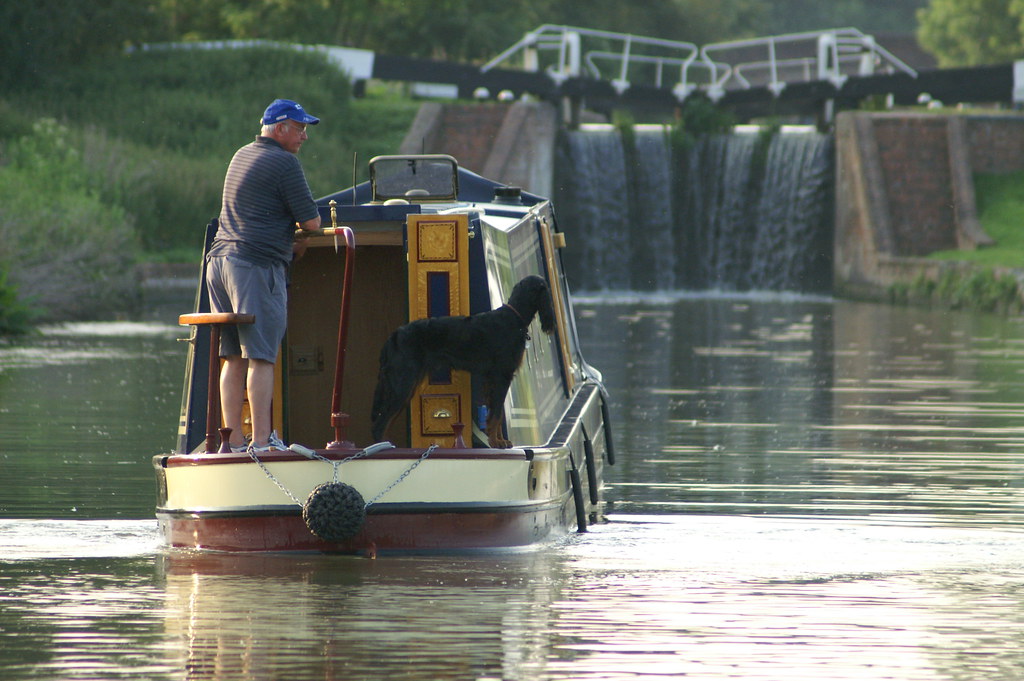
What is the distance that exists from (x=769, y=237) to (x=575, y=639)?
122 feet

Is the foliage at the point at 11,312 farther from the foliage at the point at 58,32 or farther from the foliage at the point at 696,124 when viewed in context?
the foliage at the point at 58,32

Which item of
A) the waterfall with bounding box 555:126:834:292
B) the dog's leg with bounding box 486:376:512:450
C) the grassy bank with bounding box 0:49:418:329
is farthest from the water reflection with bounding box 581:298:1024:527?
the waterfall with bounding box 555:126:834:292

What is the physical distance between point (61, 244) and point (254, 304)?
20882mm

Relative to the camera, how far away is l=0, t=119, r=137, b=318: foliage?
2684cm

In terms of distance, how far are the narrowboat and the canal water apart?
0.55ft

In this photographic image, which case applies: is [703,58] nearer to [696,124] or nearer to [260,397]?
[696,124]

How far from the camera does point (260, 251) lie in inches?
337

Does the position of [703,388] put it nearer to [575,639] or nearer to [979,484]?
[979,484]

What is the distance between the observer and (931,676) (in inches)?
248

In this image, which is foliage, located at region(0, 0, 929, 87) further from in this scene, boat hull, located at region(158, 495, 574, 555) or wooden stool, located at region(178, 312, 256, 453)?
boat hull, located at region(158, 495, 574, 555)

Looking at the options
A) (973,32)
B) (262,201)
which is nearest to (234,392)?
(262,201)

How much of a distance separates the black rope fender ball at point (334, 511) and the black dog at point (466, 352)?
39 centimetres

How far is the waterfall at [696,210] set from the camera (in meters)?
43.0

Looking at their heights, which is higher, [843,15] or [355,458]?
[843,15]
